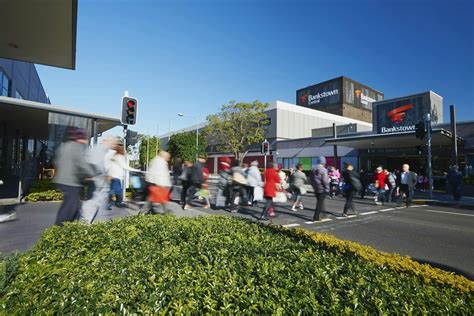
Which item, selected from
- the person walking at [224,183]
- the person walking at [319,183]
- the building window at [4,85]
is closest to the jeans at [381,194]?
the person walking at [319,183]

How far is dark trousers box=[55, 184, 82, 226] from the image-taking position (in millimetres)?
4332

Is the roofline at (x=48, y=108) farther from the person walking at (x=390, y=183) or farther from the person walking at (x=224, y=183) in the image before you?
the person walking at (x=390, y=183)

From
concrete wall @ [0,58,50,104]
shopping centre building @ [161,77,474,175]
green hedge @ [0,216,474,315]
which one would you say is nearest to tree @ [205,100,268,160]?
shopping centre building @ [161,77,474,175]

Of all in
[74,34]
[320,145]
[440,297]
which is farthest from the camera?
[320,145]

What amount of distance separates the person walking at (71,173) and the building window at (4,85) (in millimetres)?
14743

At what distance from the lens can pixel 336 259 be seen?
8.64 ft

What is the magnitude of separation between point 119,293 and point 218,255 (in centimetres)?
102

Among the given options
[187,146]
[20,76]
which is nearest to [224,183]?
[20,76]

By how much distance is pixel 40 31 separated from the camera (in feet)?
25.9

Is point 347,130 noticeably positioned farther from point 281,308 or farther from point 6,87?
point 281,308

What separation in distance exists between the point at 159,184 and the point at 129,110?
4191mm

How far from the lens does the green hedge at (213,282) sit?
1.70 meters

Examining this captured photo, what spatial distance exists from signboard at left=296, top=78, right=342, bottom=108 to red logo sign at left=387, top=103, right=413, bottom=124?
34591 mm

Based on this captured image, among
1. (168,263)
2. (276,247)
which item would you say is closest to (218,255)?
(168,263)
